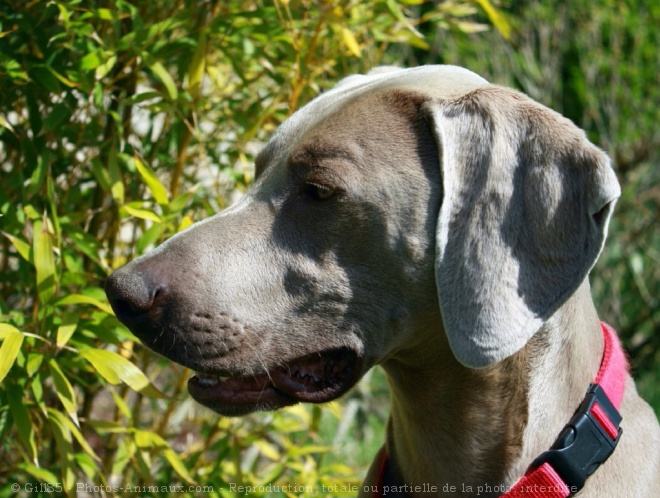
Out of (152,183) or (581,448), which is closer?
(581,448)

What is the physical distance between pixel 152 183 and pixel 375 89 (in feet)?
2.61

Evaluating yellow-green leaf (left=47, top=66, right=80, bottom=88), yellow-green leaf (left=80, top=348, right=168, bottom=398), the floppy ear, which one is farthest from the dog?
yellow-green leaf (left=47, top=66, right=80, bottom=88)

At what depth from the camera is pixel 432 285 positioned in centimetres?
225

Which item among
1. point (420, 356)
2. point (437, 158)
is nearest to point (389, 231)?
point (437, 158)

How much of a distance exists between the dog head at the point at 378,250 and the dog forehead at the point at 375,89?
0.5 inches

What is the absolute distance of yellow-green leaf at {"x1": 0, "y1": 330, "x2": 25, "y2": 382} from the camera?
2.32 m

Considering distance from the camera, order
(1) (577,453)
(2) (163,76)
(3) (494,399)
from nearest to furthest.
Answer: (1) (577,453) < (3) (494,399) < (2) (163,76)

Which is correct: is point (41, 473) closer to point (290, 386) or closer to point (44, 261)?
point (44, 261)

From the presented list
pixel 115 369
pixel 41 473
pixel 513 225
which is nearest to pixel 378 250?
pixel 513 225

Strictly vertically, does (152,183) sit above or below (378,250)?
below

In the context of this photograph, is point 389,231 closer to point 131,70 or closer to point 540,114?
point 540,114

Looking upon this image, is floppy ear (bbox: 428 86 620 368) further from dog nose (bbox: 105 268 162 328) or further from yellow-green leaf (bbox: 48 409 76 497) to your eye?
yellow-green leaf (bbox: 48 409 76 497)

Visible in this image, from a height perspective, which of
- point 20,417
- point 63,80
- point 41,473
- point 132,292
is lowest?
point 41,473

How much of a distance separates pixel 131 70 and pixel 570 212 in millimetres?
1634
